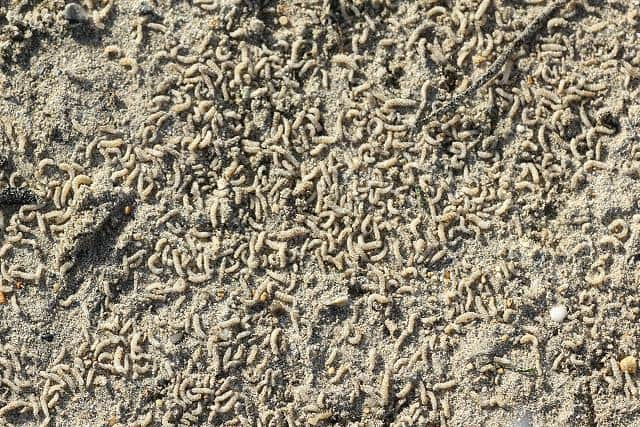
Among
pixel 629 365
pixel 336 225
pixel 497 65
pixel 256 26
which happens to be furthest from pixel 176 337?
pixel 629 365

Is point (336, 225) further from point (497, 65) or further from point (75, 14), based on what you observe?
point (75, 14)

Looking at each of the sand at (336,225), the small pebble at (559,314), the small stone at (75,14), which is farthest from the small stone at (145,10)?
the small pebble at (559,314)

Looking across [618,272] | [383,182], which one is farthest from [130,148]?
[618,272]

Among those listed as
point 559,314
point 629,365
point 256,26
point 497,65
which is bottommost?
point 629,365

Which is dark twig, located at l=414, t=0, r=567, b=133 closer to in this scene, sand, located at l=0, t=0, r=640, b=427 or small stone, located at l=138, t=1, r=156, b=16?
sand, located at l=0, t=0, r=640, b=427

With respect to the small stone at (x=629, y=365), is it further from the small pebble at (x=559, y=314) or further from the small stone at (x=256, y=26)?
the small stone at (x=256, y=26)

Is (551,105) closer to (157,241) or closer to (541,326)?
(541,326)
